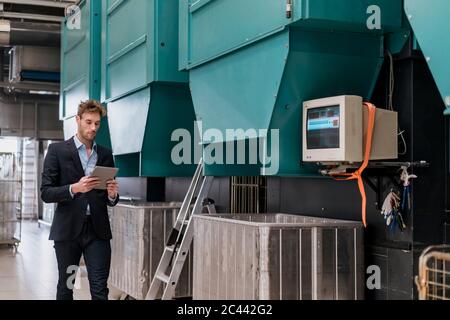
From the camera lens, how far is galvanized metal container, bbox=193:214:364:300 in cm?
363

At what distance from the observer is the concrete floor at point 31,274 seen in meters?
6.79

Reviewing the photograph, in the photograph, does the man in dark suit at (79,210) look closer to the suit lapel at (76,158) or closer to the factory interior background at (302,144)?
the suit lapel at (76,158)

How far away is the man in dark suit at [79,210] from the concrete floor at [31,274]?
2.60 m

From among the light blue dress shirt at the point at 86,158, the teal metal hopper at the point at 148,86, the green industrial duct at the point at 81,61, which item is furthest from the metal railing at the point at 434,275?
the green industrial duct at the point at 81,61

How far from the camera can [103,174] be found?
13.0ft

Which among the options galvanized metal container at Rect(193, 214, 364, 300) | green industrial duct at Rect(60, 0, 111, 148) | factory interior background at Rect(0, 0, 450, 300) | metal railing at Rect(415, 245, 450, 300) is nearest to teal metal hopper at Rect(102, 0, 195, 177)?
factory interior background at Rect(0, 0, 450, 300)

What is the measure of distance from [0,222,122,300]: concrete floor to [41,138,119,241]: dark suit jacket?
2725mm

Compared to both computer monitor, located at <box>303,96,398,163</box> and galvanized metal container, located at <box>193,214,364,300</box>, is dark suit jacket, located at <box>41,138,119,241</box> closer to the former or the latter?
galvanized metal container, located at <box>193,214,364,300</box>

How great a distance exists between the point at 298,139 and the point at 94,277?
1685 millimetres

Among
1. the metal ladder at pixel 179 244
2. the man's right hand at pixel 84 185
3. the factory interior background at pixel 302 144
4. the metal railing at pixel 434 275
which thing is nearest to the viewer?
the metal railing at pixel 434 275

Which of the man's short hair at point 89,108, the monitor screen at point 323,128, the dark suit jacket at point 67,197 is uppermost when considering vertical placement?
the man's short hair at point 89,108

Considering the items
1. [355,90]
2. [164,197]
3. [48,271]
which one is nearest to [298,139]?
[355,90]
